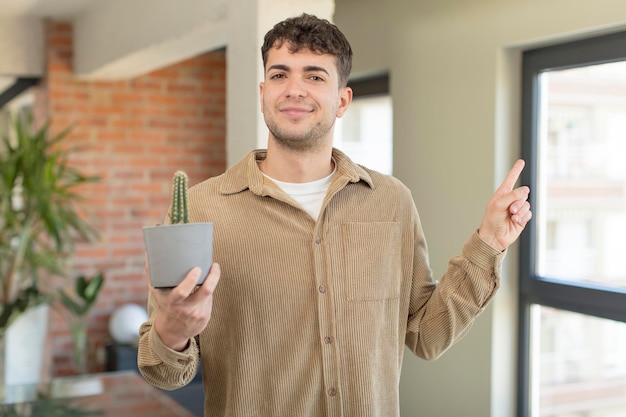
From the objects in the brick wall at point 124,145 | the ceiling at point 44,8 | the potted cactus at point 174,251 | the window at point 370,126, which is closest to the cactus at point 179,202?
the potted cactus at point 174,251

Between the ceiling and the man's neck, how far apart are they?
3.73 m

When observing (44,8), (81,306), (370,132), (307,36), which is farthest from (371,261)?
(44,8)

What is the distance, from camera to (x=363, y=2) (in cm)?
395

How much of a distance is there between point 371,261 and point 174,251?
58 centimetres

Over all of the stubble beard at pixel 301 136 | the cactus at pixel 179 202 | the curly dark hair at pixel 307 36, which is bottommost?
the cactus at pixel 179 202

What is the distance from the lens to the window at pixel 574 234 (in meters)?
2.93

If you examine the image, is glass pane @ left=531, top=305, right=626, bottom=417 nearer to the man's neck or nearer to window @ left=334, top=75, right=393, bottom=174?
window @ left=334, top=75, right=393, bottom=174

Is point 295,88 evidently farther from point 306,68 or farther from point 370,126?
point 370,126

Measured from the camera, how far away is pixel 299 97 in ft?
5.96

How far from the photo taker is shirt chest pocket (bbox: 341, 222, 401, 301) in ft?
6.13

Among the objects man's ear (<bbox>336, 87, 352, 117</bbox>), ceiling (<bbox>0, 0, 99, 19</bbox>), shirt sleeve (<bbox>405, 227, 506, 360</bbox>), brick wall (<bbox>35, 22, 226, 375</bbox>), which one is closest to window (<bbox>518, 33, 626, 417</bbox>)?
shirt sleeve (<bbox>405, 227, 506, 360</bbox>)

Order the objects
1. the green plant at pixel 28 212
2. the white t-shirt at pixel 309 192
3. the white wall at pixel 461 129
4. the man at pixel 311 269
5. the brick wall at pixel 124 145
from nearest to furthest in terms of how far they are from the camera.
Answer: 1. the man at pixel 311 269
2. the white t-shirt at pixel 309 192
3. the white wall at pixel 461 129
4. the green plant at pixel 28 212
5. the brick wall at pixel 124 145

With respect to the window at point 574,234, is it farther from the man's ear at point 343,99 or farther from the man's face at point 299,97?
the man's face at point 299,97

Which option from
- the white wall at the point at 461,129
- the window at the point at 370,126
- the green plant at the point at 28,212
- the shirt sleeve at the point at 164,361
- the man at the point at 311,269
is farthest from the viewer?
the green plant at the point at 28,212
